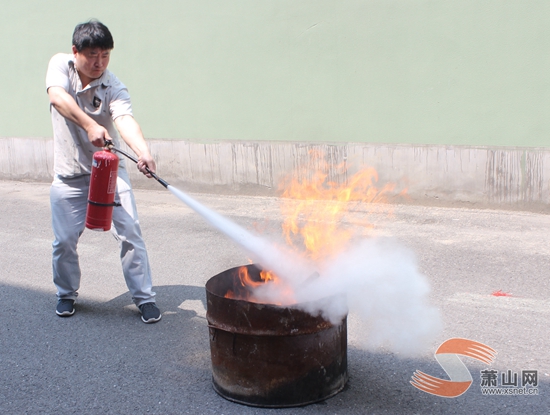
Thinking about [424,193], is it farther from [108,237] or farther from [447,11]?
[108,237]

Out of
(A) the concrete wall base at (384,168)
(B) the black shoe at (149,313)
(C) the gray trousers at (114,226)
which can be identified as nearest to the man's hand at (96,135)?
(C) the gray trousers at (114,226)

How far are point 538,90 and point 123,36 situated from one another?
673 centimetres

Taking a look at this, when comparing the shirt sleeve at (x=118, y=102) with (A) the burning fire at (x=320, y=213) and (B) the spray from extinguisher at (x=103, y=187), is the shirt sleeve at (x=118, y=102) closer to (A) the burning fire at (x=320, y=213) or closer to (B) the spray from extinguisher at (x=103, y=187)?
(B) the spray from extinguisher at (x=103, y=187)

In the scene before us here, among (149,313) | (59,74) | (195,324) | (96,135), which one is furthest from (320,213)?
(59,74)

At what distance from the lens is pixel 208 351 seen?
4066mm

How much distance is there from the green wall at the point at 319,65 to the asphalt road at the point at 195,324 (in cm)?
145

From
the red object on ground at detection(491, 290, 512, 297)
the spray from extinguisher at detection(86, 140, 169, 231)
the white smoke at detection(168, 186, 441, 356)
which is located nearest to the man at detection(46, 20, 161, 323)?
the spray from extinguisher at detection(86, 140, 169, 231)

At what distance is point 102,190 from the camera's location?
4.20 meters

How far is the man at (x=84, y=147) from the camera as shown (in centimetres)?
424

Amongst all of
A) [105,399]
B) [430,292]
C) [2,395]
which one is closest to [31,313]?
[2,395]

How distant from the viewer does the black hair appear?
13.6 ft

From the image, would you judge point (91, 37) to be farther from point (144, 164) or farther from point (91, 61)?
point (144, 164)

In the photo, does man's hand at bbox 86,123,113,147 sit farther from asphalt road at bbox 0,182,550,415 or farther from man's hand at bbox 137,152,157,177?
asphalt road at bbox 0,182,550,415

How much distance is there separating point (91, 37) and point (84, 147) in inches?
33.6
